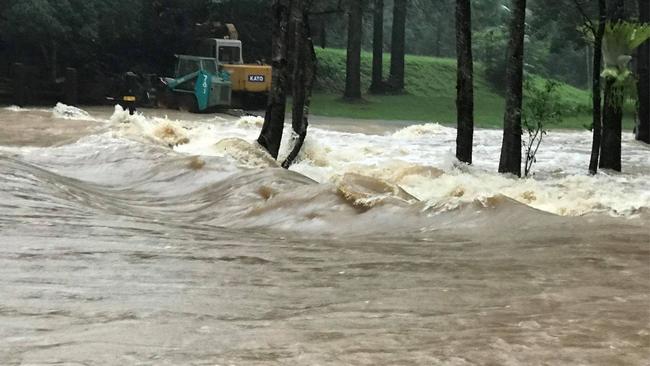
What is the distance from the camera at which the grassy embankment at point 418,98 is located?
36188 millimetres

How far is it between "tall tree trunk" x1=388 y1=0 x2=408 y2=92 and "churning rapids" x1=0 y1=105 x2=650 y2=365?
33.9 metres

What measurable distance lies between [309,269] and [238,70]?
27.0 metres

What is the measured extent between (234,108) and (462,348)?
1178 inches

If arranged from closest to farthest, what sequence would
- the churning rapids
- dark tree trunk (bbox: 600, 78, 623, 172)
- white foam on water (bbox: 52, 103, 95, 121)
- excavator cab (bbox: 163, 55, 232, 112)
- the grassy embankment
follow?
the churning rapids, dark tree trunk (bbox: 600, 78, 623, 172), white foam on water (bbox: 52, 103, 95, 121), excavator cab (bbox: 163, 55, 232, 112), the grassy embankment

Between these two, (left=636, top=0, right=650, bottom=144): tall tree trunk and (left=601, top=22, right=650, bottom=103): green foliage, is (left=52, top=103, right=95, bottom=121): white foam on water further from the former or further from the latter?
(left=601, top=22, right=650, bottom=103): green foliage

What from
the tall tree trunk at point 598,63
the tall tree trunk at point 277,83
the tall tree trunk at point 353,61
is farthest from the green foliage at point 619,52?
the tall tree trunk at point 353,61

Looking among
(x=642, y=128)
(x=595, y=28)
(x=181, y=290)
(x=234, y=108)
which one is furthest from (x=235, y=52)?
(x=181, y=290)

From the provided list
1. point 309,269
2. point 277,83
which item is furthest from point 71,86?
point 309,269

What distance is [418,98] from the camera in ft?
150

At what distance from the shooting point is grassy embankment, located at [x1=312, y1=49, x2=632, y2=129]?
36.2m

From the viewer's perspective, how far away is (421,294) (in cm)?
593

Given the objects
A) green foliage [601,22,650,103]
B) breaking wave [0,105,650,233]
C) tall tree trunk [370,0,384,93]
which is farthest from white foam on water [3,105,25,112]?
tall tree trunk [370,0,384,93]

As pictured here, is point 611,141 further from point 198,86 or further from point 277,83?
point 198,86

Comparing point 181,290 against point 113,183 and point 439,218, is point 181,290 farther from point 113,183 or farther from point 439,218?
point 113,183
